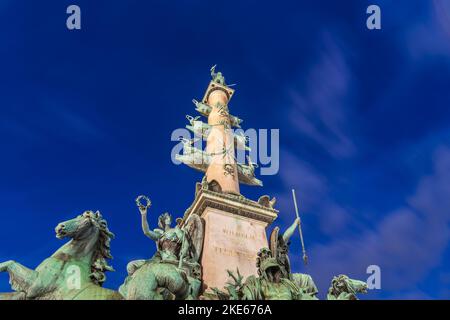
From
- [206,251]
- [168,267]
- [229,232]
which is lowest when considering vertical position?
[168,267]

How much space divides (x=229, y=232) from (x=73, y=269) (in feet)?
25.8

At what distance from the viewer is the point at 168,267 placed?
11.5m

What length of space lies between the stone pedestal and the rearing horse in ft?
16.6

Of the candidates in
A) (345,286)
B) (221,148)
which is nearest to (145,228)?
(221,148)

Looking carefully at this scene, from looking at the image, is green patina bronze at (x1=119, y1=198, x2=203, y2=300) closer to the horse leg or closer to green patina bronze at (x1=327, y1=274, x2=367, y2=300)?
the horse leg

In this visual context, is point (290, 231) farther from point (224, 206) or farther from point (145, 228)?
point (145, 228)

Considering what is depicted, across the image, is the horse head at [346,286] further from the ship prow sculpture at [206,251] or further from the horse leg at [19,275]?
the horse leg at [19,275]

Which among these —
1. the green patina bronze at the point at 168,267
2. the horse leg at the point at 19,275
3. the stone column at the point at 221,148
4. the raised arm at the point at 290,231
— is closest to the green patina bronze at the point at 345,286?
the raised arm at the point at 290,231

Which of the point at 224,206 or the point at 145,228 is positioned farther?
the point at 224,206

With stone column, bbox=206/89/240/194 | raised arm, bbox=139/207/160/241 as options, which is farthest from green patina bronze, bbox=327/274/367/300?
raised arm, bbox=139/207/160/241

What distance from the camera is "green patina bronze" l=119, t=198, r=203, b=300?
35.5 ft
